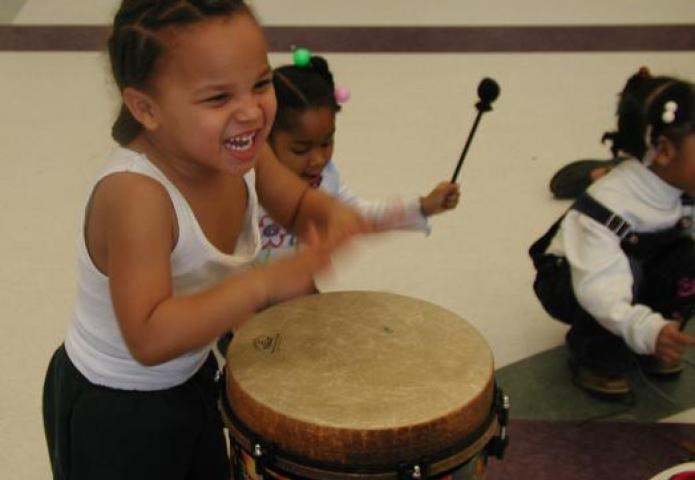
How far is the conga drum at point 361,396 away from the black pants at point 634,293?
55 centimetres

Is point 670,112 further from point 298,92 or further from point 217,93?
point 217,93

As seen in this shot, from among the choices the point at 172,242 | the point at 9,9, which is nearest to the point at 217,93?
the point at 172,242

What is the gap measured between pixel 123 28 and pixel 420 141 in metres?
1.54

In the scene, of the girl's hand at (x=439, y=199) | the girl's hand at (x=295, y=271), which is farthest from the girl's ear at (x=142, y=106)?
the girl's hand at (x=439, y=199)

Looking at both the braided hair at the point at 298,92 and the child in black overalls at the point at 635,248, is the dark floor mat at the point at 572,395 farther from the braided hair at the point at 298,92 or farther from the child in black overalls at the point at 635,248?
the braided hair at the point at 298,92

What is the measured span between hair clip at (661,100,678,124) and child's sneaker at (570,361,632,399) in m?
0.44

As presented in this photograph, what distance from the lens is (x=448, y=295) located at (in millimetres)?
1757

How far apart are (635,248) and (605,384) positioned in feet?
0.80

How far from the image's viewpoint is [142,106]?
35.9 inches

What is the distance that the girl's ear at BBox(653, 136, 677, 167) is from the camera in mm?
1359

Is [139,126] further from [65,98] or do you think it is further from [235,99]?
[65,98]

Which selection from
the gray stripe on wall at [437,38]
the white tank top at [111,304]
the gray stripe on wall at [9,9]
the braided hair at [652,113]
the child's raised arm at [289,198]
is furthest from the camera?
the gray stripe on wall at [9,9]

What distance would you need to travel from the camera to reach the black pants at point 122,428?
1.02 meters

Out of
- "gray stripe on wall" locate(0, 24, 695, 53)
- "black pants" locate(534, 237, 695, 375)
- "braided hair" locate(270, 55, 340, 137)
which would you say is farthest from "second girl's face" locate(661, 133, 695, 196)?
"gray stripe on wall" locate(0, 24, 695, 53)
